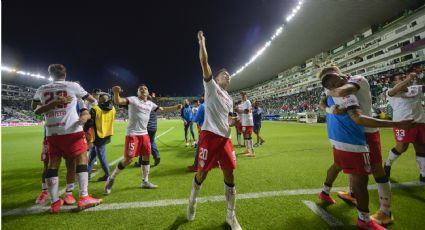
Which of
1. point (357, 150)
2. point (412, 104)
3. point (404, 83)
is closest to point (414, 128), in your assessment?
point (412, 104)

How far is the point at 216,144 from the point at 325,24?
32.2 m

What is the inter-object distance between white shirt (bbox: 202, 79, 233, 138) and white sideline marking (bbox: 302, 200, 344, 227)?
→ 1832mm

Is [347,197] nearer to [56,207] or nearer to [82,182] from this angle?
[82,182]

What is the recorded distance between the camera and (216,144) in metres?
3.30

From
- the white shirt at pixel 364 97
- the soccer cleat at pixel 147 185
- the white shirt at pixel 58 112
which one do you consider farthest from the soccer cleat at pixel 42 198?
the white shirt at pixel 364 97

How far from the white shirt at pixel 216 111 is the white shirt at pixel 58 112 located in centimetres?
242

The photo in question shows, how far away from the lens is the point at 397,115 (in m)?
5.00

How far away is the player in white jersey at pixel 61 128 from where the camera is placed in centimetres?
386

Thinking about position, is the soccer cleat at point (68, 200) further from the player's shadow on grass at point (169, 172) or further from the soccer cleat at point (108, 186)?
the player's shadow on grass at point (169, 172)

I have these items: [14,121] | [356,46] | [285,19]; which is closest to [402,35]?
[356,46]

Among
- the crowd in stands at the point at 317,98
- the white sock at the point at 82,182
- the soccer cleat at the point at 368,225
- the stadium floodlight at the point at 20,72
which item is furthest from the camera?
the stadium floodlight at the point at 20,72

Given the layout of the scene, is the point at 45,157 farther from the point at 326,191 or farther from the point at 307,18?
the point at 307,18

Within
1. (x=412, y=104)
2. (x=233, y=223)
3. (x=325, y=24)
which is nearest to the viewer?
(x=233, y=223)

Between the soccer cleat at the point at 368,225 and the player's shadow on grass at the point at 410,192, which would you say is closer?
the soccer cleat at the point at 368,225
